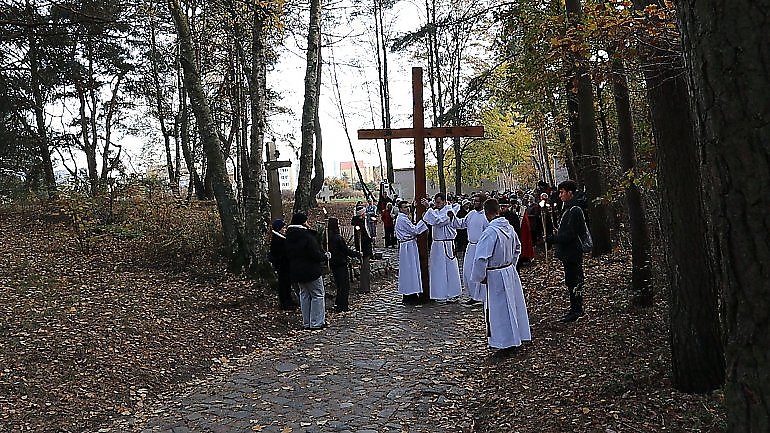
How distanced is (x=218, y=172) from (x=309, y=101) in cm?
293

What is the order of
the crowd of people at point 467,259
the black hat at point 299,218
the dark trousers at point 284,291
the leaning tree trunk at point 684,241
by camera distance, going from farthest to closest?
the dark trousers at point 284,291, the black hat at point 299,218, the crowd of people at point 467,259, the leaning tree trunk at point 684,241

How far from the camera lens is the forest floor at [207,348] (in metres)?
5.81

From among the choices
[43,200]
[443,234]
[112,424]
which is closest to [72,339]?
[112,424]

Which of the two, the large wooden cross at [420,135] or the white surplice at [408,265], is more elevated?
the large wooden cross at [420,135]

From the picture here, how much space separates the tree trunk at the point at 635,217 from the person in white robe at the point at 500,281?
57.6 inches

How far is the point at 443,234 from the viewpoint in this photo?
13242 mm

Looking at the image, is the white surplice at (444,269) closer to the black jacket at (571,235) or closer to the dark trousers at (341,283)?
the dark trousers at (341,283)

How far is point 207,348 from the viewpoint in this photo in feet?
31.6

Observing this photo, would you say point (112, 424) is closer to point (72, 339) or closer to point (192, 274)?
point (72, 339)

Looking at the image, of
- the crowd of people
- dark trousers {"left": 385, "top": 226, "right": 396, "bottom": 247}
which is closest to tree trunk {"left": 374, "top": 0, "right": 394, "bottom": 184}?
dark trousers {"left": 385, "top": 226, "right": 396, "bottom": 247}

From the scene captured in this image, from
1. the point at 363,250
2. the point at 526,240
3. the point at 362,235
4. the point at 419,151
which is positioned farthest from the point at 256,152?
the point at 526,240

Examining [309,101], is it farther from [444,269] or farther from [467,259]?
[467,259]

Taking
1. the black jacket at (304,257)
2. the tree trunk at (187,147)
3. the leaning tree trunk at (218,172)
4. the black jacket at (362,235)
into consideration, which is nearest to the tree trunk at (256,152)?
the leaning tree trunk at (218,172)

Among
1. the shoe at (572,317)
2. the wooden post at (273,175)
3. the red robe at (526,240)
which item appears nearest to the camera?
the shoe at (572,317)
